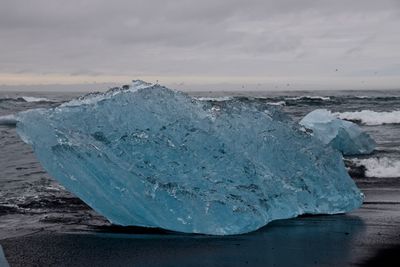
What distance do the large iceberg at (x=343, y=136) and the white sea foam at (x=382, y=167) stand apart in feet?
8.49

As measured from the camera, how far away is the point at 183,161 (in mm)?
7332

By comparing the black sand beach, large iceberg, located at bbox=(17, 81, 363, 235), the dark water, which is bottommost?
the dark water

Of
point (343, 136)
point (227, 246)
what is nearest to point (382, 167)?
point (343, 136)

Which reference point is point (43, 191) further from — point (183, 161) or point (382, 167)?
point (382, 167)

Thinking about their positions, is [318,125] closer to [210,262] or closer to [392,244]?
[392,244]

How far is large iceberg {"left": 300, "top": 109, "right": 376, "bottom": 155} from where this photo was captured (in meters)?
16.0

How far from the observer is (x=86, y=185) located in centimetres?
708

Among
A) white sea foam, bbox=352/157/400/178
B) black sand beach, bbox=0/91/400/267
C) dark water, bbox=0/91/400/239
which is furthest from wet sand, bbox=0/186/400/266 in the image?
white sea foam, bbox=352/157/400/178

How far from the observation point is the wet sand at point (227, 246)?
5613 mm

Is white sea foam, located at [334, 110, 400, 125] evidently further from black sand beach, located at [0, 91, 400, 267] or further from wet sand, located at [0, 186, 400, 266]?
wet sand, located at [0, 186, 400, 266]

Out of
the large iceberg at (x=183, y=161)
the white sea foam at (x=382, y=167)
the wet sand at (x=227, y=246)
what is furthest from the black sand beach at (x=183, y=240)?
the white sea foam at (x=382, y=167)

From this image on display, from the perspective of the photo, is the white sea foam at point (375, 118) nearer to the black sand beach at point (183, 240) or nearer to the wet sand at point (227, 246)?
the black sand beach at point (183, 240)

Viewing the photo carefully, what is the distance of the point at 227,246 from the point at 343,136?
36.1 feet

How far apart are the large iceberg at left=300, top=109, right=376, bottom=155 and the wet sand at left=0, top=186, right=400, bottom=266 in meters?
8.75
